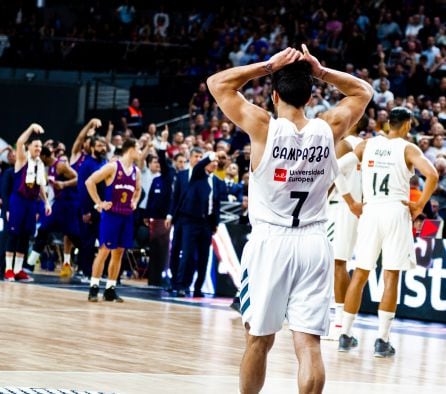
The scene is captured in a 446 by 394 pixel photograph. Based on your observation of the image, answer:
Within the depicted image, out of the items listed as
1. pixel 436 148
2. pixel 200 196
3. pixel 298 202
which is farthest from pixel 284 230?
pixel 436 148

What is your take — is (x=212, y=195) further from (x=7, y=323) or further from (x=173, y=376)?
(x=173, y=376)

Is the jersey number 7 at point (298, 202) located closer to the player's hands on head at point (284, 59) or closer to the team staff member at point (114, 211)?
the player's hands on head at point (284, 59)

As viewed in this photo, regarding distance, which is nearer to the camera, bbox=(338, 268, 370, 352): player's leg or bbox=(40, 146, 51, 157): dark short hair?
bbox=(338, 268, 370, 352): player's leg

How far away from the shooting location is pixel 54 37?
30.6m

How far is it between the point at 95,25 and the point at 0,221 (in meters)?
14.0

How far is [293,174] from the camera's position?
582cm

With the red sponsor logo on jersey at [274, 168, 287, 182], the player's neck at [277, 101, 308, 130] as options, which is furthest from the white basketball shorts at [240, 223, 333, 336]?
the player's neck at [277, 101, 308, 130]

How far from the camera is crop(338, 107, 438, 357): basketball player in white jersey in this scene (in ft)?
33.1

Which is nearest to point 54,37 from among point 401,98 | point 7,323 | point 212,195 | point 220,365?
point 401,98

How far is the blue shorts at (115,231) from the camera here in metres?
14.3

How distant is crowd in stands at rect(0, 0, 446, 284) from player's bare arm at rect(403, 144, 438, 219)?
5521 mm

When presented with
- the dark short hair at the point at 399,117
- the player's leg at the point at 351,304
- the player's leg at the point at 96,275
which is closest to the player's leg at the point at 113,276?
the player's leg at the point at 96,275

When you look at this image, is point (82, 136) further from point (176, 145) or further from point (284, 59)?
point (284, 59)

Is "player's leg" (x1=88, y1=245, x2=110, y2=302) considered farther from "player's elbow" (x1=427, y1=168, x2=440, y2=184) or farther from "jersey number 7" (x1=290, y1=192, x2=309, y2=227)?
"jersey number 7" (x1=290, y1=192, x2=309, y2=227)
